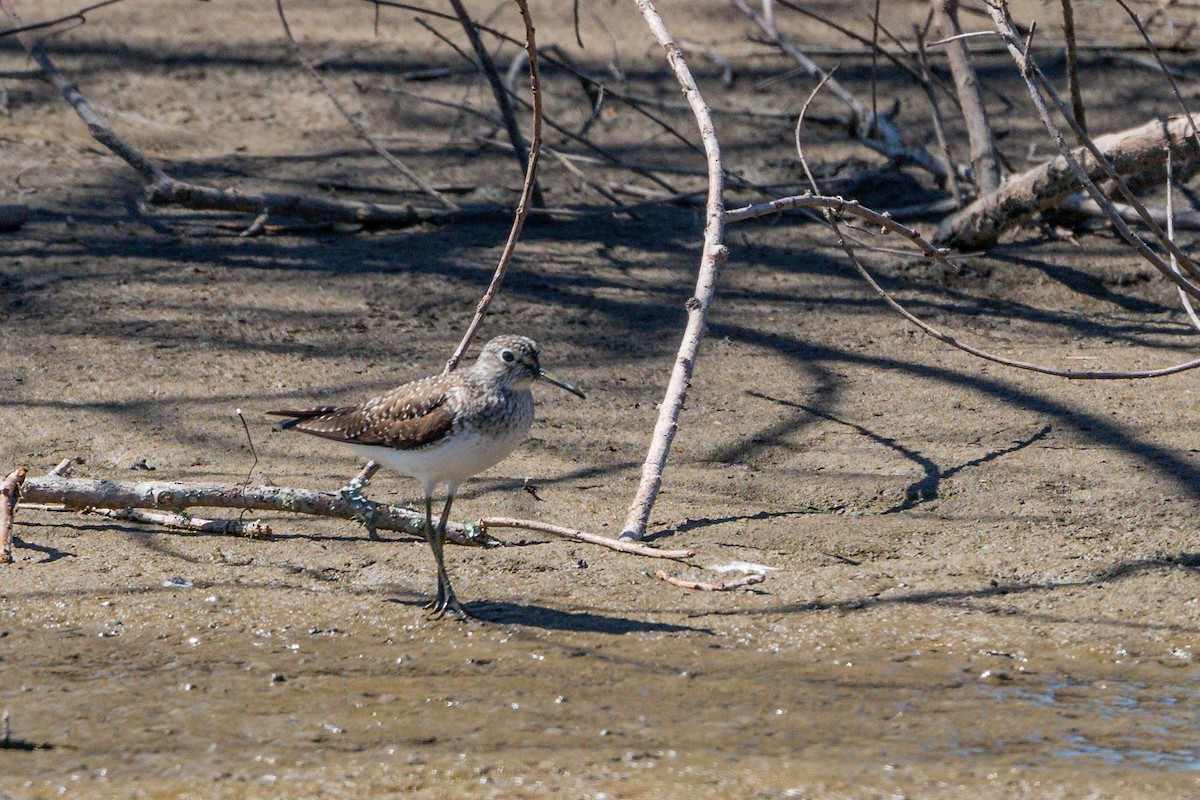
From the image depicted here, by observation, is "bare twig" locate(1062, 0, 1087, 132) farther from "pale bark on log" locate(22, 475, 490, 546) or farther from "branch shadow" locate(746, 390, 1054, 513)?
"pale bark on log" locate(22, 475, 490, 546)

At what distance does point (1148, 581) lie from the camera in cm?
481

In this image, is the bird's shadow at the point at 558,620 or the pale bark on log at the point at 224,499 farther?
the pale bark on log at the point at 224,499

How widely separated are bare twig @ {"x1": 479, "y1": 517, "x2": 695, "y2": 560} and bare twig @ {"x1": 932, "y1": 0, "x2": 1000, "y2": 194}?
13.2 feet

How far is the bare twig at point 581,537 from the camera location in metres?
4.79

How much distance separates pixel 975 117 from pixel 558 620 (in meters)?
4.76

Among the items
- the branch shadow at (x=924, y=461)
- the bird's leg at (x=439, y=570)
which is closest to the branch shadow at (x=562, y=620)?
the bird's leg at (x=439, y=570)

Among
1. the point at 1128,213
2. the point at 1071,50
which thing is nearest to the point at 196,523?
the point at 1071,50

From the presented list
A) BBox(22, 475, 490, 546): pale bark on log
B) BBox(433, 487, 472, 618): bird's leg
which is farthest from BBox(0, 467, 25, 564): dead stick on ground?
BBox(433, 487, 472, 618): bird's leg

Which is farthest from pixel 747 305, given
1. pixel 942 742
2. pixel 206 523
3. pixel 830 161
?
pixel 942 742

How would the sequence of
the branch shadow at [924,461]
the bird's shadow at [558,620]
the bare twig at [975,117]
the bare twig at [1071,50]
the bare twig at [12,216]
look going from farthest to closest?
the bare twig at [12,216] → the bare twig at [975,117] → the branch shadow at [924,461] → the bare twig at [1071,50] → the bird's shadow at [558,620]

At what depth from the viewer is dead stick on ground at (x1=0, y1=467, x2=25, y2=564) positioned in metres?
4.84

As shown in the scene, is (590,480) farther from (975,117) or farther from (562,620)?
(975,117)

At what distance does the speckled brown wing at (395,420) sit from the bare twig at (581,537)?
54 cm

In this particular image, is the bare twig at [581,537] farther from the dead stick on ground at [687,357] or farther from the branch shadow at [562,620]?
the branch shadow at [562,620]
